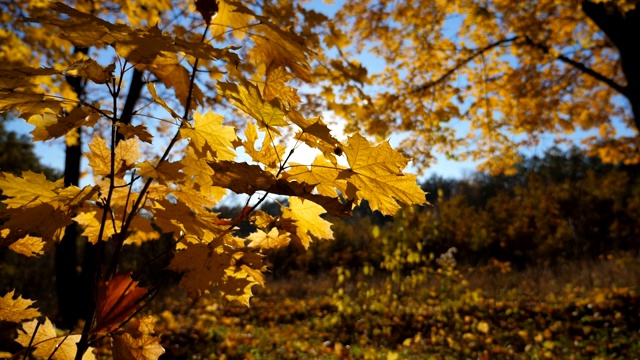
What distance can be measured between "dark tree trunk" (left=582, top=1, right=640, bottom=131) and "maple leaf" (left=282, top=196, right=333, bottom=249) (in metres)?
5.78

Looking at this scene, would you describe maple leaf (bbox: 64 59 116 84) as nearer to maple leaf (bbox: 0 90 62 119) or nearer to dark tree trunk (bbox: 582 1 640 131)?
maple leaf (bbox: 0 90 62 119)

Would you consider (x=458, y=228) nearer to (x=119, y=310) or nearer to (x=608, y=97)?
(x=608, y=97)

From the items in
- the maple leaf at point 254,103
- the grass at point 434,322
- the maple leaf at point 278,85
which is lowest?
the grass at point 434,322

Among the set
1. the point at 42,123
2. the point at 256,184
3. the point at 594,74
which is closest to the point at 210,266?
the point at 256,184

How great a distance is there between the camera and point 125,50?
0.64m

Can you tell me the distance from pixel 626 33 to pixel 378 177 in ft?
20.1

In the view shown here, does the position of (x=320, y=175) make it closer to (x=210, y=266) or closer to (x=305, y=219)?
(x=305, y=219)

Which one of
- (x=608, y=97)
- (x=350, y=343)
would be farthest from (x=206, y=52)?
(x=608, y=97)

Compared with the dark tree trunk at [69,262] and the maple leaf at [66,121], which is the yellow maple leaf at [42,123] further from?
the dark tree trunk at [69,262]

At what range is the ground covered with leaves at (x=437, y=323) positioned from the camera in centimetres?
468

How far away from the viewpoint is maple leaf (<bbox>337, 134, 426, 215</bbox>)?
67 cm

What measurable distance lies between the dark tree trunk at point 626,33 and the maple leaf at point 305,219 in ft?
19.0

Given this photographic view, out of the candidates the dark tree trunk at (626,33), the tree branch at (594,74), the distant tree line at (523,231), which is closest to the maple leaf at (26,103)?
the dark tree trunk at (626,33)

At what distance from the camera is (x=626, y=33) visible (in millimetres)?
5148
